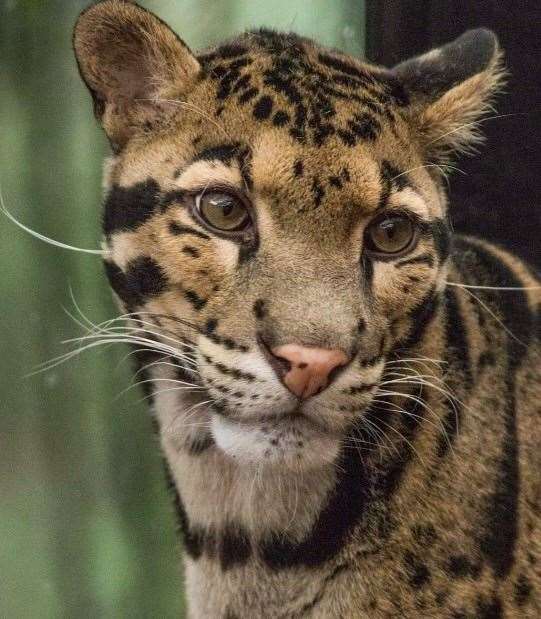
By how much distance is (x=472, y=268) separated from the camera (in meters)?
2.40

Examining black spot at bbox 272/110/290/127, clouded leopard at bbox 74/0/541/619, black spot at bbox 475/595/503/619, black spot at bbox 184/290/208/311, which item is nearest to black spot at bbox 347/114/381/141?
clouded leopard at bbox 74/0/541/619

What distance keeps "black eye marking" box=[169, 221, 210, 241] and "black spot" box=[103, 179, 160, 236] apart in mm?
65

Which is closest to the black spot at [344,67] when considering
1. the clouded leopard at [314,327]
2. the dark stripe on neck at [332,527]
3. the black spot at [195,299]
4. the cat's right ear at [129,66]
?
the clouded leopard at [314,327]

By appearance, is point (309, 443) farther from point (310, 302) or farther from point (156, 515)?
point (156, 515)

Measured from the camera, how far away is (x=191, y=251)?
1862mm

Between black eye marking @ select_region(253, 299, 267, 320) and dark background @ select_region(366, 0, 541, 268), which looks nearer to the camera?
black eye marking @ select_region(253, 299, 267, 320)

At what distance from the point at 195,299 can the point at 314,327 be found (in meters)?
0.29

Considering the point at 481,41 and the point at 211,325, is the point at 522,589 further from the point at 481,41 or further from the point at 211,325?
the point at 481,41

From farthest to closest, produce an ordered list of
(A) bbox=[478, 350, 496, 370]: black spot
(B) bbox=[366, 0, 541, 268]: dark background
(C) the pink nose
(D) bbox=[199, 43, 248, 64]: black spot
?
(B) bbox=[366, 0, 541, 268]: dark background < (A) bbox=[478, 350, 496, 370]: black spot < (D) bbox=[199, 43, 248, 64]: black spot < (C) the pink nose

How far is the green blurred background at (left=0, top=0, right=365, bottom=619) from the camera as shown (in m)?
3.03

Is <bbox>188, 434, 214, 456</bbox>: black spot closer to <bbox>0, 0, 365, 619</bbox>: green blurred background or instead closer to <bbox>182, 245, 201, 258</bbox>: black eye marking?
<bbox>182, 245, 201, 258</bbox>: black eye marking

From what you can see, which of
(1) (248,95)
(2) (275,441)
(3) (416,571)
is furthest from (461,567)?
(1) (248,95)

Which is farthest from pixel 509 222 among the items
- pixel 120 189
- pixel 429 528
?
pixel 120 189

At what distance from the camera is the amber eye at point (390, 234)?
1934mm
